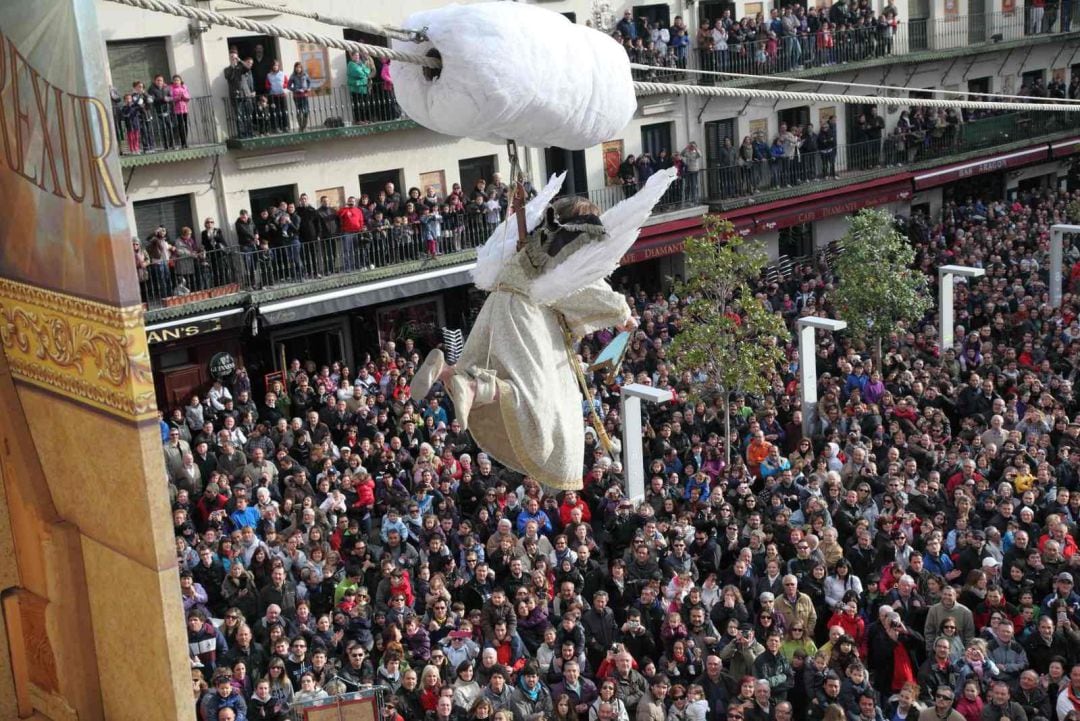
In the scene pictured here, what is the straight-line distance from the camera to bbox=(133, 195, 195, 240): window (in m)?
22.4

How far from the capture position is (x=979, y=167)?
35594 mm

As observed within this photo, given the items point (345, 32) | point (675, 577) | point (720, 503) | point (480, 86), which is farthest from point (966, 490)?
point (345, 32)

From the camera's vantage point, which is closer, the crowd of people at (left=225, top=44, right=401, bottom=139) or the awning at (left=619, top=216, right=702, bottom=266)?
the crowd of people at (left=225, top=44, right=401, bottom=139)

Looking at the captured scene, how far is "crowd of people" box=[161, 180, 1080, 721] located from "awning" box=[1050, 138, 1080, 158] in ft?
63.4

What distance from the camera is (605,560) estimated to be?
585 inches

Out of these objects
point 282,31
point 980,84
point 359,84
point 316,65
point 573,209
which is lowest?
point 980,84

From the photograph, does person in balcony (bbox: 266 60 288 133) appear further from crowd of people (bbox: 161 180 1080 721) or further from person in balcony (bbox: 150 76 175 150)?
crowd of people (bbox: 161 180 1080 721)

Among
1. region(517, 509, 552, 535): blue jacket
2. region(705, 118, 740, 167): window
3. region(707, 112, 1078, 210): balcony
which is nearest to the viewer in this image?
region(517, 509, 552, 535): blue jacket

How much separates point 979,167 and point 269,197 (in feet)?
64.9

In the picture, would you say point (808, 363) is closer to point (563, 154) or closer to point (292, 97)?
point (292, 97)

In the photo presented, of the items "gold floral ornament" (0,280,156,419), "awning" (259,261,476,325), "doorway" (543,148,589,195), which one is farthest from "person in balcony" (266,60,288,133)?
"gold floral ornament" (0,280,156,419)

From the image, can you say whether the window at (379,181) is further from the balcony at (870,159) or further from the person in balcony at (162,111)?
the balcony at (870,159)

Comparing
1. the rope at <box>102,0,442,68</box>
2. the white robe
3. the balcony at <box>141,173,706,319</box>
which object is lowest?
the balcony at <box>141,173,706,319</box>

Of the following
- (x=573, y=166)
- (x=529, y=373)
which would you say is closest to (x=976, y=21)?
(x=573, y=166)
